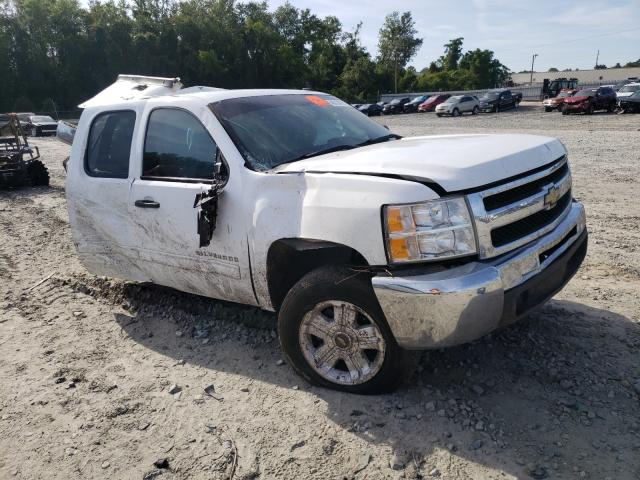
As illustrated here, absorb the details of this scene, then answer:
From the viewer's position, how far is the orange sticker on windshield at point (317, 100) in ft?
13.4

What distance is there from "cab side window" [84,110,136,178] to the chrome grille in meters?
2.68

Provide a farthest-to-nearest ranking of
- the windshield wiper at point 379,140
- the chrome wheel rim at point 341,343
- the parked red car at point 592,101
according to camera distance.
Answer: the parked red car at point 592,101 < the windshield wiper at point 379,140 < the chrome wheel rim at point 341,343

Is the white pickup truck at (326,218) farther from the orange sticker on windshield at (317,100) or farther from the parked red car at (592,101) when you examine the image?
the parked red car at (592,101)

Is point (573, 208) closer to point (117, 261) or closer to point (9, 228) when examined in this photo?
point (117, 261)

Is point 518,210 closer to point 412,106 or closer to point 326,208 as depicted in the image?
point 326,208

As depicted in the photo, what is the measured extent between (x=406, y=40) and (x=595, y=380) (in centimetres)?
8115

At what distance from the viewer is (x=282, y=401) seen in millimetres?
3014

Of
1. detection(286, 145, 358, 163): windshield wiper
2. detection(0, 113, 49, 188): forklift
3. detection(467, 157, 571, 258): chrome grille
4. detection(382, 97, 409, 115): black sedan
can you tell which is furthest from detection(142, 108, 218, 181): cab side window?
detection(382, 97, 409, 115): black sedan

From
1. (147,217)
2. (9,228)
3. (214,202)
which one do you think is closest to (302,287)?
(214,202)

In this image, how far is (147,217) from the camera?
3.68 meters

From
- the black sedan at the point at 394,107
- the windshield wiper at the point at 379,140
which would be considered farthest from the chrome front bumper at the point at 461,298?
the black sedan at the point at 394,107

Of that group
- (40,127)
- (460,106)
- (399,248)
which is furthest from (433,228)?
(460,106)

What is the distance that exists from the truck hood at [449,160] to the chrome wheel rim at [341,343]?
2.53ft

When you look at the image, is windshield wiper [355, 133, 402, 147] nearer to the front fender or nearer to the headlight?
the front fender
